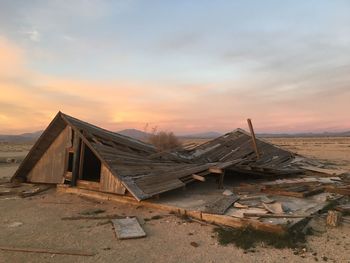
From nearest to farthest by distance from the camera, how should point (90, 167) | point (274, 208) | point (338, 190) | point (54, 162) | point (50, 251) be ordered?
1. point (50, 251)
2. point (274, 208)
3. point (338, 190)
4. point (54, 162)
5. point (90, 167)

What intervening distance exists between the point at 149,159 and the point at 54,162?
4103mm

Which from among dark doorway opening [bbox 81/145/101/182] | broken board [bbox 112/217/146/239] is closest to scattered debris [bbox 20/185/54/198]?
dark doorway opening [bbox 81/145/101/182]

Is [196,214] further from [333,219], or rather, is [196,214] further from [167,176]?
[333,219]

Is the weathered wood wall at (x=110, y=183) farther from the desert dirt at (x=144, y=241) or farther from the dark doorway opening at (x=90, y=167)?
the dark doorway opening at (x=90, y=167)

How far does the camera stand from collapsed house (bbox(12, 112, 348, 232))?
1008 cm

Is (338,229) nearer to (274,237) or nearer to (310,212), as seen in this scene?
(310,212)

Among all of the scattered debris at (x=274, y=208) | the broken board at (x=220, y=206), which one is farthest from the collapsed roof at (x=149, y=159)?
the scattered debris at (x=274, y=208)

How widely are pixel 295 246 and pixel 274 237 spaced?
50 cm

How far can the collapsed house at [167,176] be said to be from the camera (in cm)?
1008

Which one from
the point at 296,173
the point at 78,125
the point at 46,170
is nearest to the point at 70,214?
the point at 78,125

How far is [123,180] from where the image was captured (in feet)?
37.3

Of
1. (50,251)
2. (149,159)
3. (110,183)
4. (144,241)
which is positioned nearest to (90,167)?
(149,159)

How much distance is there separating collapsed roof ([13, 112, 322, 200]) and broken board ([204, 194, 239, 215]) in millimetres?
1831

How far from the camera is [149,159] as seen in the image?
14.3 meters
